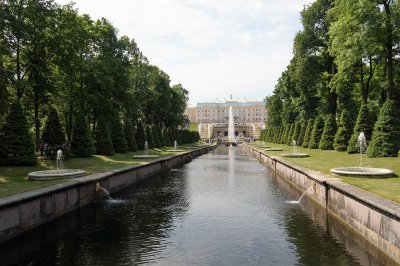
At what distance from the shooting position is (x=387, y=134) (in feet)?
81.4

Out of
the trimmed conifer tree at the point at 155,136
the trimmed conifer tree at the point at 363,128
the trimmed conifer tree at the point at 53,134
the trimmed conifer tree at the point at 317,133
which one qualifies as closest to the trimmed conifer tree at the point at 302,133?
the trimmed conifer tree at the point at 317,133

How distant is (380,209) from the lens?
1048cm

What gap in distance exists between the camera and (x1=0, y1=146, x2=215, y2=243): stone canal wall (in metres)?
11.9

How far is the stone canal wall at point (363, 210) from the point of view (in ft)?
32.2

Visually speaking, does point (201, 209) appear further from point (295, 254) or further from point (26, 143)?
point (26, 143)

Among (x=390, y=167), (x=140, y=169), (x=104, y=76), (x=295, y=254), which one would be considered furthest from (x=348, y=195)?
(x=104, y=76)

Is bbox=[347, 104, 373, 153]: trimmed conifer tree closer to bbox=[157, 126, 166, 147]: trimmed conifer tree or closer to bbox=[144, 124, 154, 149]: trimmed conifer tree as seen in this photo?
bbox=[144, 124, 154, 149]: trimmed conifer tree

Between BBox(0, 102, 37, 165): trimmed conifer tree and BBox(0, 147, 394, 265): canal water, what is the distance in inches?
282

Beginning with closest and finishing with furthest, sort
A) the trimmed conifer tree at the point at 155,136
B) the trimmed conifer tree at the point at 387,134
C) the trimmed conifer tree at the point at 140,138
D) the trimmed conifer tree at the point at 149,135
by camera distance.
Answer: the trimmed conifer tree at the point at 387,134 < the trimmed conifer tree at the point at 140,138 < the trimmed conifer tree at the point at 149,135 < the trimmed conifer tree at the point at 155,136

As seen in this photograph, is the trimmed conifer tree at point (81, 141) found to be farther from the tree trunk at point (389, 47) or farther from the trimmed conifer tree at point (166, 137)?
the trimmed conifer tree at point (166, 137)

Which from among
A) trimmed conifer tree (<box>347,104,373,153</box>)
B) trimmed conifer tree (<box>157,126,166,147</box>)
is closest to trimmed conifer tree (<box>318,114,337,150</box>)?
trimmed conifer tree (<box>347,104,373,153</box>)

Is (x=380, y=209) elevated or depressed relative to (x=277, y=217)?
elevated

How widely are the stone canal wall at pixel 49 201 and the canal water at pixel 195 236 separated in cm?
38

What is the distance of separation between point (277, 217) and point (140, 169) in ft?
45.3
